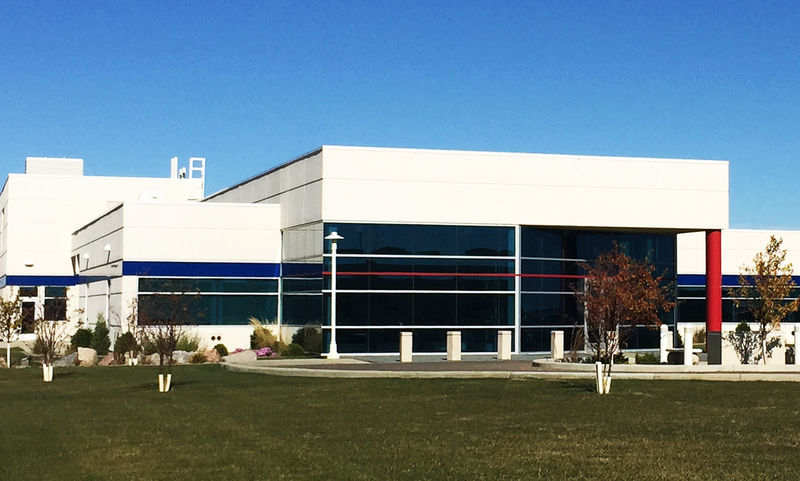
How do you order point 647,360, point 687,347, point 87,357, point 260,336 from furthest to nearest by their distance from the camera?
point 260,336
point 87,357
point 647,360
point 687,347

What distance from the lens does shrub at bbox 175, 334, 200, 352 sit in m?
46.5

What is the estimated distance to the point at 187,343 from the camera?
4678cm

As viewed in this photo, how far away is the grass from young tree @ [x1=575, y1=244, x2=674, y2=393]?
4.47 feet

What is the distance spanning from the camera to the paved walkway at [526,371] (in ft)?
97.2

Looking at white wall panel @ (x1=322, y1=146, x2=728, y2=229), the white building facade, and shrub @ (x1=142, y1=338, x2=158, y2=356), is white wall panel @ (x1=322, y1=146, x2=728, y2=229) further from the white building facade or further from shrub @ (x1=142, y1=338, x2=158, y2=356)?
shrub @ (x1=142, y1=338, x2=158, y2=356)

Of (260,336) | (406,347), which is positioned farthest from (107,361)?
(406,347)

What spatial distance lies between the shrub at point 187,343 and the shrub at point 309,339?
397 centimetres

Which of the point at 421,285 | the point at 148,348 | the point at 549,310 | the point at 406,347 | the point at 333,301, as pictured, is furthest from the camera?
the point at 549,310

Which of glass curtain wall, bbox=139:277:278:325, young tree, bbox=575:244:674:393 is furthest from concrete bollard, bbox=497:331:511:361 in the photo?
glass curtain wall, bbox=139:277:278:325

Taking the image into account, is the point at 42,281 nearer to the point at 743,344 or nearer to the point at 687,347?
the point at 687,347

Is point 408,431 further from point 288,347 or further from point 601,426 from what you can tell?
point 288,347

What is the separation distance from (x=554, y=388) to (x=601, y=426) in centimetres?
778

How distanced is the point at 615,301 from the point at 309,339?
1878 cm

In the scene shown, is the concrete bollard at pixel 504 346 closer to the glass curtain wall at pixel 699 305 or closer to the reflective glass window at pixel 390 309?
the reflective glass window at pixel 390 309
